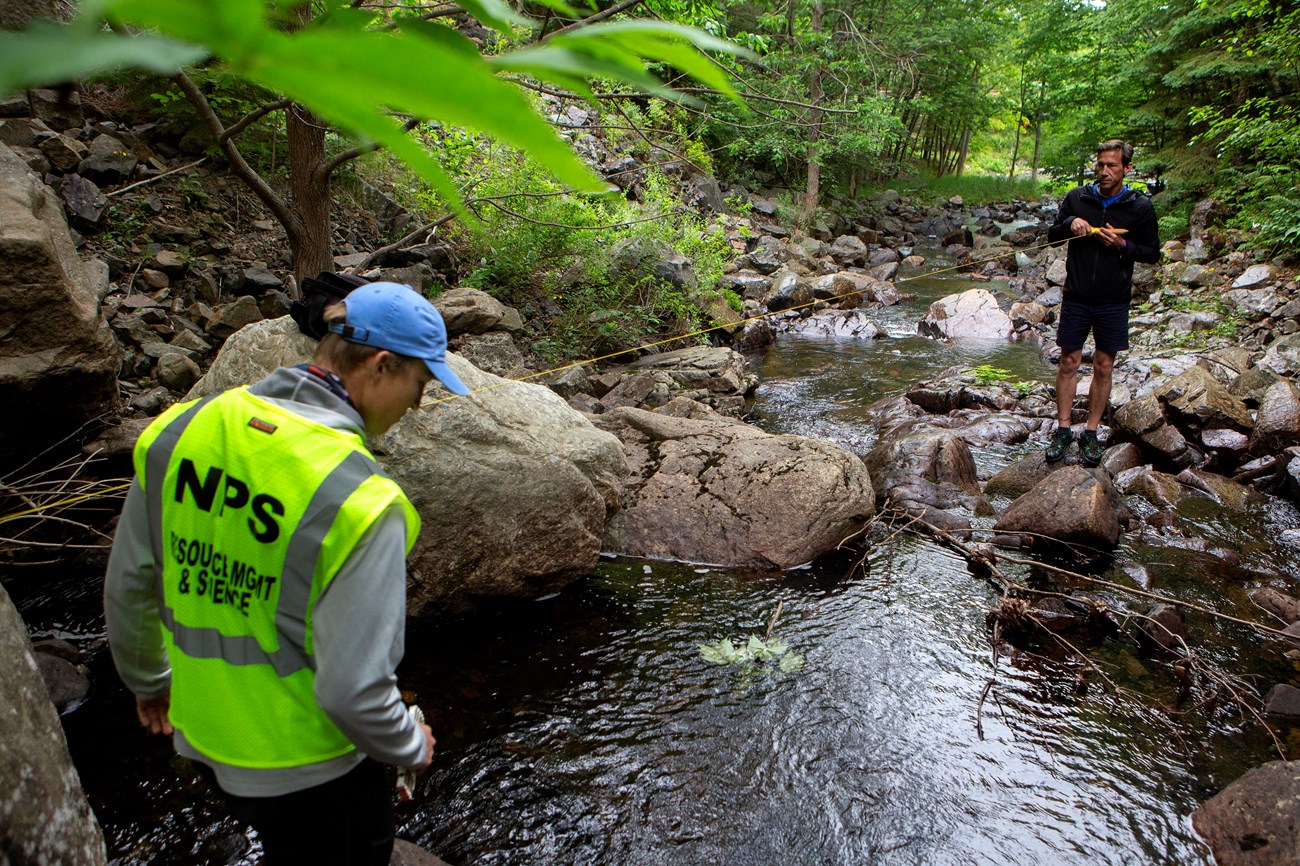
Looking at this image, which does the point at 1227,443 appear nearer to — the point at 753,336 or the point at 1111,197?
the point at 1111,197

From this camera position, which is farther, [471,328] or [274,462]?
[471,328]

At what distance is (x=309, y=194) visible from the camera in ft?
20.2

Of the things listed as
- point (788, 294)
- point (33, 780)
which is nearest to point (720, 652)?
point (33, 780)

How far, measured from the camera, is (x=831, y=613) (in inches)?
204

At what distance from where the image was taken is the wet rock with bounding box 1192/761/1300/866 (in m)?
3.06

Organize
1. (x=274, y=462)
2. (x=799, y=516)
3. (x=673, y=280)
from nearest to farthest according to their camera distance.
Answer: (x=274, y=462) < (x=799, y=516) < (x=673, y=280)

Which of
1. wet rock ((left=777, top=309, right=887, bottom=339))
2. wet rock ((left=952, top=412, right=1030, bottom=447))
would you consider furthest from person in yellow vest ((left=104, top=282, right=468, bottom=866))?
wet rock ((left=777, top=309, right=887, bottom=339))

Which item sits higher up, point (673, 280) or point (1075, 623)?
point (673, 280)

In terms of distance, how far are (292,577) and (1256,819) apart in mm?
3917

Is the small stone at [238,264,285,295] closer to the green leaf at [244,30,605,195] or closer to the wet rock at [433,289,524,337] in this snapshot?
the wet rock at [433,289,524,337]

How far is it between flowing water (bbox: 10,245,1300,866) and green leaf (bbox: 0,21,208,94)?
3538 mm

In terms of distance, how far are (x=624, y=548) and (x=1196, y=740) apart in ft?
12.5

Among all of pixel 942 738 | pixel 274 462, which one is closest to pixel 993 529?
pixel 942 738

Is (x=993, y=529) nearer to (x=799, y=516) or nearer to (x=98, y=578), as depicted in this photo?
(x=799, y=516)
